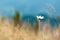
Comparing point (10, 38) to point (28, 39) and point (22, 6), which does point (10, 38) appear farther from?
point (22, 6)

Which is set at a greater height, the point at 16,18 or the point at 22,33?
the point at 16,18

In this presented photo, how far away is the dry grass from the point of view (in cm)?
308

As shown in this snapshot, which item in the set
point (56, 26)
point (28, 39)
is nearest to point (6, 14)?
point (28, 39)

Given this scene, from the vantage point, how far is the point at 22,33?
3111 millimetres

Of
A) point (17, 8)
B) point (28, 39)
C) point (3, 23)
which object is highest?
point (17, 8)

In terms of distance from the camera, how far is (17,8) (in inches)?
124

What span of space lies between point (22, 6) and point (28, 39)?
49cm

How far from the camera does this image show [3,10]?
312 centimetres

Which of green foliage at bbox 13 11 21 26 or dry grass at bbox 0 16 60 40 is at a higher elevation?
green foliage at bbox 13 11 21 26

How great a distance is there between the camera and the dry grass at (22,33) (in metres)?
3.08

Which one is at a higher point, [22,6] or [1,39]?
[22,6]

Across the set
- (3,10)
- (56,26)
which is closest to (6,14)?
(3,10)

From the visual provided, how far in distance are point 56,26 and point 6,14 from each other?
756mm

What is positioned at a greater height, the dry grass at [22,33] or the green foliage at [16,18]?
the green foliage at [16,18]
